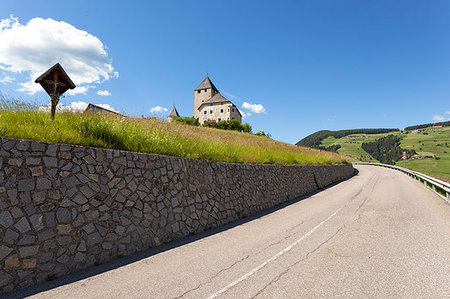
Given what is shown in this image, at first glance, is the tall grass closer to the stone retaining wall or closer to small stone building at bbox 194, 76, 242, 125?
the stone retaining wall

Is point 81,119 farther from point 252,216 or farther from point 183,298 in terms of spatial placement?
point 252,216

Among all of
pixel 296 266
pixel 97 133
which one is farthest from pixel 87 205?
pixel 296 266

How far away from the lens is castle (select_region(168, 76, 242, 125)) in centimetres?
6956

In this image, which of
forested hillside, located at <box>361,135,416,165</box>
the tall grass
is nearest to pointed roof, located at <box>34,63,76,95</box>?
the tall grass

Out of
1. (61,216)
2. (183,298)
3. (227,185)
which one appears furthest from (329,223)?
(61,216)

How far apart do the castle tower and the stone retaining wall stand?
7176 cm

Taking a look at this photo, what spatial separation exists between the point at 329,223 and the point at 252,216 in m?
3.23

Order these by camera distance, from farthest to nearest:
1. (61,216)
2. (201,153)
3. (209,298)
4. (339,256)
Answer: (201,153)
(339,256)
(61,216)
(209,298)

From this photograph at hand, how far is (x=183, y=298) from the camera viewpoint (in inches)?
154

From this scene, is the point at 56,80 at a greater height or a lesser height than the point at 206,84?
lesser

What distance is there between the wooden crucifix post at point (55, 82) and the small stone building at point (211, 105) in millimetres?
61335

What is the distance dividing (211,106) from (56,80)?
68090 mm

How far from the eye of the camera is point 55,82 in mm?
6391

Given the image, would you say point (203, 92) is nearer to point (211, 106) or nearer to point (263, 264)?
point (211, 106)
